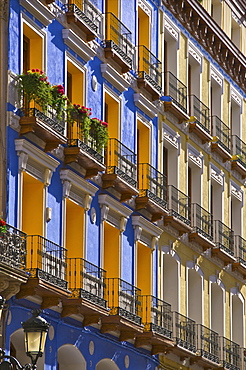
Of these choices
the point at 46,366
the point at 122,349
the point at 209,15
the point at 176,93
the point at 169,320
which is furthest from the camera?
the point at 209,15

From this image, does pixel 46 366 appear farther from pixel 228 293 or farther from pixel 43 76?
pixel 228 293

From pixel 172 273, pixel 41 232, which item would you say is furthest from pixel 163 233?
pixel 41 232

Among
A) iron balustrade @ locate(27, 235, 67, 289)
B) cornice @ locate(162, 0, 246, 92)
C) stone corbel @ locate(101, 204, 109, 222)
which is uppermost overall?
cornice @ locate(162, 0, 246, 92)

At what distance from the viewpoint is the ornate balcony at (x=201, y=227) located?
1494 inches

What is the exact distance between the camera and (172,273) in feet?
121

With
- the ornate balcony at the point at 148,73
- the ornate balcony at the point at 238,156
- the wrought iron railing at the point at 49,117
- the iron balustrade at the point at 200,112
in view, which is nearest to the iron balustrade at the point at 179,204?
the ornate balcony at the point at 148,73

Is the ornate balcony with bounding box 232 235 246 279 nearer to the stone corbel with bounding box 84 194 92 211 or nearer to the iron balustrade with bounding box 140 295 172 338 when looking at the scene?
the iron balustrade with bounding box 140 295 172 338

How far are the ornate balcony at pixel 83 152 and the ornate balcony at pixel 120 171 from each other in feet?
2.48

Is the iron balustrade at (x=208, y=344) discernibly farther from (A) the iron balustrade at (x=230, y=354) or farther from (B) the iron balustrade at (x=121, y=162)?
(B) the iron balustrade at (x=121, y=162)

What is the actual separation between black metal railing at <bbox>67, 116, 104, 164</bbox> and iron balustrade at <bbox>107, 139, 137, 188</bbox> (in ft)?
4.11

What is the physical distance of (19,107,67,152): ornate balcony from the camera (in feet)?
87.2

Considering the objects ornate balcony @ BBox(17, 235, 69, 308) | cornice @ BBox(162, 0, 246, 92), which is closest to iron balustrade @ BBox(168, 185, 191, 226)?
cornice @ BBox(162, 0, 246, 92)

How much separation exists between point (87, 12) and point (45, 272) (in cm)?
847

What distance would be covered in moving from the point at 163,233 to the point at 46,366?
9374 mm
